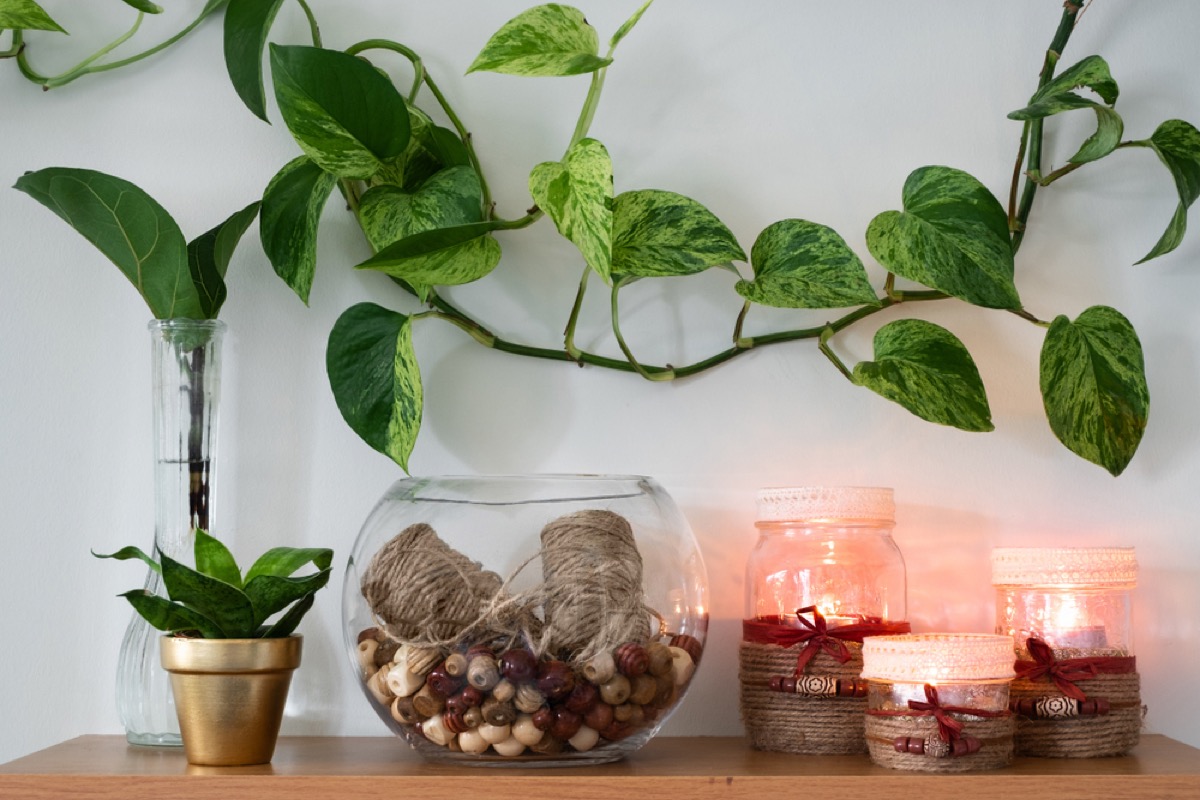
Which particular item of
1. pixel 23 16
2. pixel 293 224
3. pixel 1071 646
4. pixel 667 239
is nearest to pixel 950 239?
pixel 667 239

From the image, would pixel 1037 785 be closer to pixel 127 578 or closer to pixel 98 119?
pixel 127 578

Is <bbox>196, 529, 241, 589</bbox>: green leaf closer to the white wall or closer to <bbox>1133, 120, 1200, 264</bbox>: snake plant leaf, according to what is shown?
the white wall

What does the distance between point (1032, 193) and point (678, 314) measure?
0.34 meters

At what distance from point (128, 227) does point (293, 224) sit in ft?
0.44

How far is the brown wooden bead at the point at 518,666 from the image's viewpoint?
31.4 inches

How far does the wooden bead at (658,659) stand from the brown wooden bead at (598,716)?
0.04m

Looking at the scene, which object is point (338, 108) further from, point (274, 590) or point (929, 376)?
point (929, 376)

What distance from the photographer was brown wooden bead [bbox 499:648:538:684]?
0.80m

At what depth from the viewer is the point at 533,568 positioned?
2.73 feet

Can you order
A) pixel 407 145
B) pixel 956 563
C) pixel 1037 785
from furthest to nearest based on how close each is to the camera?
pixel 956 563 < pixel 407 145 < pixel 1037 785

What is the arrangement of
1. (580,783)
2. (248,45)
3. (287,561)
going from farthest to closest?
1. (248,45)
2. (287,561)
3. (580,783)

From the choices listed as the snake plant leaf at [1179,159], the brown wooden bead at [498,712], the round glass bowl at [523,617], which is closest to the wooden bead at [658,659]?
the round glass bowl at [523,617]

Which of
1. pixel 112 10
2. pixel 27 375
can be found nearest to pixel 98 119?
pixel 112 10

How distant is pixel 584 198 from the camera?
0.87 metres
